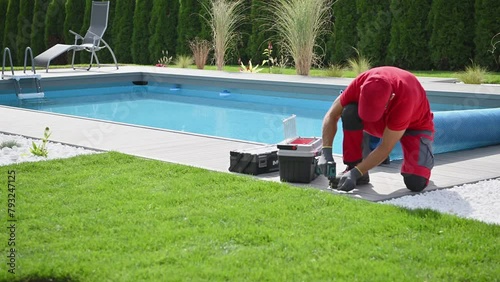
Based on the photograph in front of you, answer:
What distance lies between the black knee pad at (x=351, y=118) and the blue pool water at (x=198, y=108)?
311cm

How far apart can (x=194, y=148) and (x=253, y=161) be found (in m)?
1.20

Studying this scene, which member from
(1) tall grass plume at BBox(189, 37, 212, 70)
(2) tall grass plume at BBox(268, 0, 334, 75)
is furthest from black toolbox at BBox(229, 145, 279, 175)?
(1) tall grass plume at BBox(189, 37, 212, 70)

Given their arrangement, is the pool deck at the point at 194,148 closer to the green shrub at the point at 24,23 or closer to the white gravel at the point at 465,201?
the white gravel at the point at 465,201

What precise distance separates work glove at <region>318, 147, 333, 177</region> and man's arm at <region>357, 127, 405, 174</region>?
0.67 feet

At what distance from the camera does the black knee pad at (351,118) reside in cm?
500

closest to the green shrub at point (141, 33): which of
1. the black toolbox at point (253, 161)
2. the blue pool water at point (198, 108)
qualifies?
the blue pool water at point (198, 108)

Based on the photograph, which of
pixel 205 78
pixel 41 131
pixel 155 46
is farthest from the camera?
pixel 155 46

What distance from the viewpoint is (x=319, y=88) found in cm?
1080

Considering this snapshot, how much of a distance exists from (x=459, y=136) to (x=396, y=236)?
2.77 meters

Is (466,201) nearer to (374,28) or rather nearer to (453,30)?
(453,30)

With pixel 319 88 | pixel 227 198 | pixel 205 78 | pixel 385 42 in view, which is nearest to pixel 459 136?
pixel 227 198

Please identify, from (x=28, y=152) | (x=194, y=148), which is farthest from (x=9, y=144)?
(x=194, y=148)

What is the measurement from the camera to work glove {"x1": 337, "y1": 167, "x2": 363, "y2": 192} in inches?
191

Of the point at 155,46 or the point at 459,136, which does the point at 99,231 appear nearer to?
the point at 459,136
